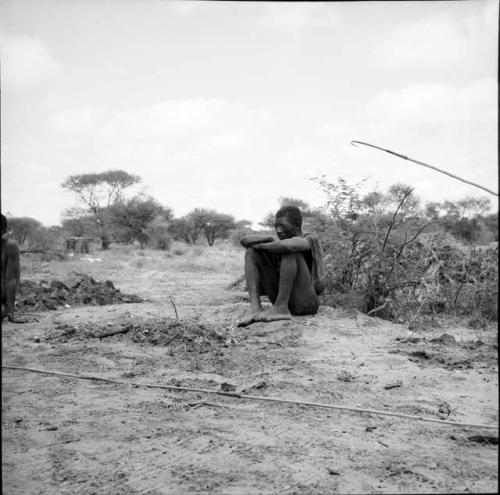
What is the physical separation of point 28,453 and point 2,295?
175 centimetres

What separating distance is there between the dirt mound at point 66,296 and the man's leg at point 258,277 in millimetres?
3303

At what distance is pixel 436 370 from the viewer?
404 cm

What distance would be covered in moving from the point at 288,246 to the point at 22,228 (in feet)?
70.3

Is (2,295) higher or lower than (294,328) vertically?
higher

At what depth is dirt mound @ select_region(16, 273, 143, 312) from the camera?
7832 mm

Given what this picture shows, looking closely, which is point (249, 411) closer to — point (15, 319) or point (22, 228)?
point (15, 319)

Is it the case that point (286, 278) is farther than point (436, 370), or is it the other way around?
point (286, 278)

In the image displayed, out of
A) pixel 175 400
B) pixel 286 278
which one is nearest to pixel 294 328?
pixel 286 278

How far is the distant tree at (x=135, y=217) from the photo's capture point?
97.0 feet

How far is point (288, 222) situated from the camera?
603 cm

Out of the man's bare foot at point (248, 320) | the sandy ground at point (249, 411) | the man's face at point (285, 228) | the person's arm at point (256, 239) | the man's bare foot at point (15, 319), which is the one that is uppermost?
the man's face at point (285, 228)

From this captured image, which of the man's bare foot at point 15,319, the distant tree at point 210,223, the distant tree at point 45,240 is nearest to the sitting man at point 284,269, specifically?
the man's bare foot at point 15,319

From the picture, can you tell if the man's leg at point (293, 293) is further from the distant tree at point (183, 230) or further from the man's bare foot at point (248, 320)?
the distant tree at point (183, 230)

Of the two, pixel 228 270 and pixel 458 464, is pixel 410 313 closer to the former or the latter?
pixel 458 464
